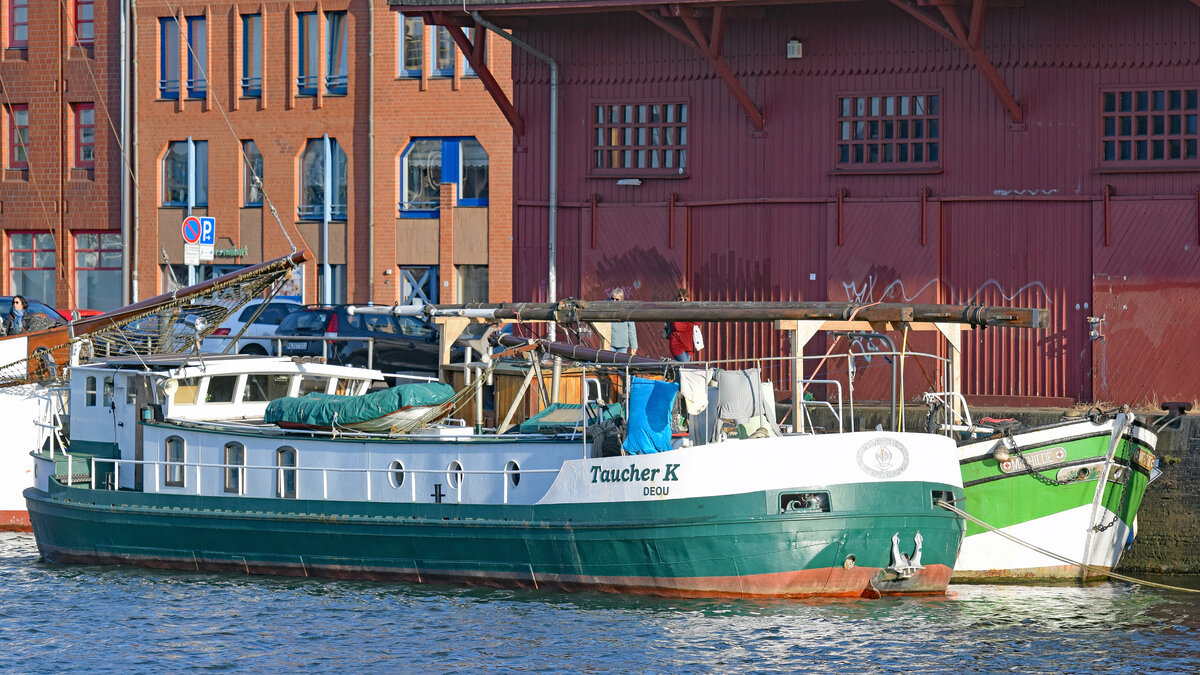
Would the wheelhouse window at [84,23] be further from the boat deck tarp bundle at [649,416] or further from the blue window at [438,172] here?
the boat deck tarp bundle at [649,416]

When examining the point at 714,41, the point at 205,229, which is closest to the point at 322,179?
the point at 205,229

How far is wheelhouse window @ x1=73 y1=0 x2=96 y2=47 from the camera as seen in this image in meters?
47.1

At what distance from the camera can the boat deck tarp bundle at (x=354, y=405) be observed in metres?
22.0

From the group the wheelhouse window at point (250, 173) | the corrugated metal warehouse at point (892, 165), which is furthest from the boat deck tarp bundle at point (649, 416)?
the wheelhouse window at point (250, 173)

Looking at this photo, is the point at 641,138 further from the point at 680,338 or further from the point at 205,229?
the point at 205,229

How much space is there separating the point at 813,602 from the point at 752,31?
11101 millimetres

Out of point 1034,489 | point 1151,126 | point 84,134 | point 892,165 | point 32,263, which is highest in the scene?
point 84,134

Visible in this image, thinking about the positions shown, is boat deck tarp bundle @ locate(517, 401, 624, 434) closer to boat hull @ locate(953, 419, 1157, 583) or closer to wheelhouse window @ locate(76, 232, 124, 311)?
boat hull @ locate(953, 419, 1157, 583)

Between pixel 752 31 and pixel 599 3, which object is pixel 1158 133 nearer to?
pixel 752 31

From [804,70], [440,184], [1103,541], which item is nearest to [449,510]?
[1103,541]

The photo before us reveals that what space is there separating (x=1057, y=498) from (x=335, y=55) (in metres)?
28.6

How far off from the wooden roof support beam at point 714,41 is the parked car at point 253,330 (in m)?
9.17

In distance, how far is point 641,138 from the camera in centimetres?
2833

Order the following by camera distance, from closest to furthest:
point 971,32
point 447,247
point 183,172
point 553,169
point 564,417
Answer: point 564,417
point 971,32
point 553,169
point 447,247
point 183,172
